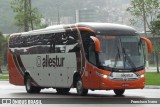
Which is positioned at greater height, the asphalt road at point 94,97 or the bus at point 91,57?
the bus at point 91,57

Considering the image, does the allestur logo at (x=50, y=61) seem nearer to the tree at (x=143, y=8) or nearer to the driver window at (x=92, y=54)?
the driver window at (x=92, y=54)

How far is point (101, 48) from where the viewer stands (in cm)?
2550

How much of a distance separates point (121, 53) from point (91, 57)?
4.16 ft

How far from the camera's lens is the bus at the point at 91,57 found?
82.6 feet

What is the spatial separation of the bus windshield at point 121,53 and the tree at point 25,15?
109 ft

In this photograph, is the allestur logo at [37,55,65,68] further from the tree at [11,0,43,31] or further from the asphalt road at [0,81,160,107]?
the tree at [11,0,43,31]

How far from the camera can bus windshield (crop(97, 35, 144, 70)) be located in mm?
25297

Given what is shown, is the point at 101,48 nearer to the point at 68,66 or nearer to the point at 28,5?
the point at 68,66

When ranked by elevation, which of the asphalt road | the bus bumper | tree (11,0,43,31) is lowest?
tree (11,0,43,31)

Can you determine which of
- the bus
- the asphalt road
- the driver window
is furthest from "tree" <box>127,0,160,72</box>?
the driver window

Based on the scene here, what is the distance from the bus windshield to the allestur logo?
3.43 metres

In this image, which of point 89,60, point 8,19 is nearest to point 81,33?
point 89,60

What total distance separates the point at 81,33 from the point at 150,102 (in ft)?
18.3

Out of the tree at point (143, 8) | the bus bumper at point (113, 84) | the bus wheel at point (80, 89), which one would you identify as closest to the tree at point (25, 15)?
the tree at point (143, 8)
